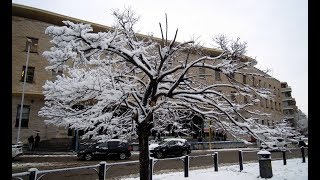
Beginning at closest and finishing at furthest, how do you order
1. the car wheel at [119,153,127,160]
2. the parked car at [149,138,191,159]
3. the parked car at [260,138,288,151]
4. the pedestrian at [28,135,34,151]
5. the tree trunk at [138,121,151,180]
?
the parked car at [260,138,288,151] → the tree trunk at [138,121,151,180] → the car wheel at [119,153,127,160] → the parked car at [149,138,191,159] → the pedestrian at [28,135,34,151]

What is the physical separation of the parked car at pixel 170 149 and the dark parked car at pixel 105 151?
2262 mm

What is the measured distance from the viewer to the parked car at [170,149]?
2236 centimetres

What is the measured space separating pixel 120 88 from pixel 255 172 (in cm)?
930

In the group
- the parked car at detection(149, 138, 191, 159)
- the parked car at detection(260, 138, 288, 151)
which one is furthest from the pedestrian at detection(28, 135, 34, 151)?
the parked car at detection(260, 138, 288, 151)

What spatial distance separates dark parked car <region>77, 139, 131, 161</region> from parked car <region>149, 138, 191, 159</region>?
2.26 meters

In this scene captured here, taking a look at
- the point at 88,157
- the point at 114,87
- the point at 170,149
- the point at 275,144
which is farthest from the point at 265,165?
the point at 88,157

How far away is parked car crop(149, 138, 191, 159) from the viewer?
22.4 m

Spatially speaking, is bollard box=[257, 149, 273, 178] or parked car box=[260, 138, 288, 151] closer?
parked car box=[260, 138, 288, 151]

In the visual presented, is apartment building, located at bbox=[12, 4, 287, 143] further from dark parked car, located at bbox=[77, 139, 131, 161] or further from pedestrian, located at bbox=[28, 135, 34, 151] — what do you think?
dark parked car, located at bbox=[77, 139, 131, 161]

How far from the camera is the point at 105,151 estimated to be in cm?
2095

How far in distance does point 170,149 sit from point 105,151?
17.5ft

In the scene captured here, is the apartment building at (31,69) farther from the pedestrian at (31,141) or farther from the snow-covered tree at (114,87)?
the snow-covered tree at (114,87)
